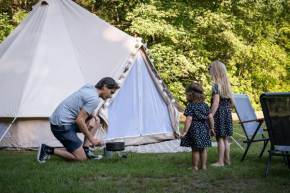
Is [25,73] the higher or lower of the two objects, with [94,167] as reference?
higher

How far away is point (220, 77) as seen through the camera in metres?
5.45

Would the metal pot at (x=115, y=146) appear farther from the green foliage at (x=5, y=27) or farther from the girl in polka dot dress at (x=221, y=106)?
the green foliage at (x=5, y=27)

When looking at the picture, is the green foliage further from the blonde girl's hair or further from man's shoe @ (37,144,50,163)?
the blonde girl's hair

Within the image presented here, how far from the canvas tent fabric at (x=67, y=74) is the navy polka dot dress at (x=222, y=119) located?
2.38m

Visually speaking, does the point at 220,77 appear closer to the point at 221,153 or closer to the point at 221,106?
the point at 221,106

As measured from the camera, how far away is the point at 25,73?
24.8ft

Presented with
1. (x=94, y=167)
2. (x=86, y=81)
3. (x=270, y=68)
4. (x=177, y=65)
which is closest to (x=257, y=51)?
(x=270, y=68)

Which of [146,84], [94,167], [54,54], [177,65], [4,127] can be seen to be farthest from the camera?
[177,65]

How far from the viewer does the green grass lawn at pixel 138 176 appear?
4105mm

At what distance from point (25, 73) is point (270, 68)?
39.0 feet

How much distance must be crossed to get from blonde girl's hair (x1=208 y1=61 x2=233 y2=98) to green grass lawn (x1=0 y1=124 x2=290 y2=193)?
2.95ft

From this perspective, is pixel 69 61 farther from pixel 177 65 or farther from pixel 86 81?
pixel 177 65

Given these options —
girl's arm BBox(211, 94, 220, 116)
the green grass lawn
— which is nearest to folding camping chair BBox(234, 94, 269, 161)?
the green grass lawn

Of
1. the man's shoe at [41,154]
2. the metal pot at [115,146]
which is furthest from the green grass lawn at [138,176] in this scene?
the metal pot at [115,146]
